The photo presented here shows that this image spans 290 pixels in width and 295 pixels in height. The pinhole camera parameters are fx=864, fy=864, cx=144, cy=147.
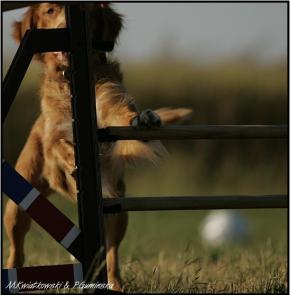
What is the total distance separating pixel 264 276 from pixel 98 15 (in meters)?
1.77

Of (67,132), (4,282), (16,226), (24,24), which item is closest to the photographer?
(4,282)

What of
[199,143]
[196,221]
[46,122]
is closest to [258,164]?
[199,143]

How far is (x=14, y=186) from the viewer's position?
346 cm

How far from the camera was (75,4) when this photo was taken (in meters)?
3.68

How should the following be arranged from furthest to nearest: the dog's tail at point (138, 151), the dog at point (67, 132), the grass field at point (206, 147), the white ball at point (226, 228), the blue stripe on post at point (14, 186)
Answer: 1. the grass field at point (206, 147)
2. the white ball at point (226, 228)
3. the dog at point (67, 132)
4. the dog's tail at point (138, 151)
5. the blue stripe on post at point (14, 186)

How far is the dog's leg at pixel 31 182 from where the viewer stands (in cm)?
526

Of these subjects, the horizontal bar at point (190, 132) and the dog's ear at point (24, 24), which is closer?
the horizontal bar at point (190, 132)

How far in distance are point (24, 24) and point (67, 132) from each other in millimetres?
818

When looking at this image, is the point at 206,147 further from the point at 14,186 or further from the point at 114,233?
the point at 14,186

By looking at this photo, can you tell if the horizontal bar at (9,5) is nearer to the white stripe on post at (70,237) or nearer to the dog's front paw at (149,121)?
the dog's front paw at (149,121)

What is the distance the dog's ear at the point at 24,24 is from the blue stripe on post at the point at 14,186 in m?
1.94

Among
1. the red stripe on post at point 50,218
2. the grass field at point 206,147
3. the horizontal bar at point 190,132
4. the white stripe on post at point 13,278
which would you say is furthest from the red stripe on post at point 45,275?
the grass field at point 206,147

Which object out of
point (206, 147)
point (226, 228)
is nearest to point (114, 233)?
point (226, 228)

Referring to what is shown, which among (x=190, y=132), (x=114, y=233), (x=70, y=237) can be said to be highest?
(x=190, y=132)
